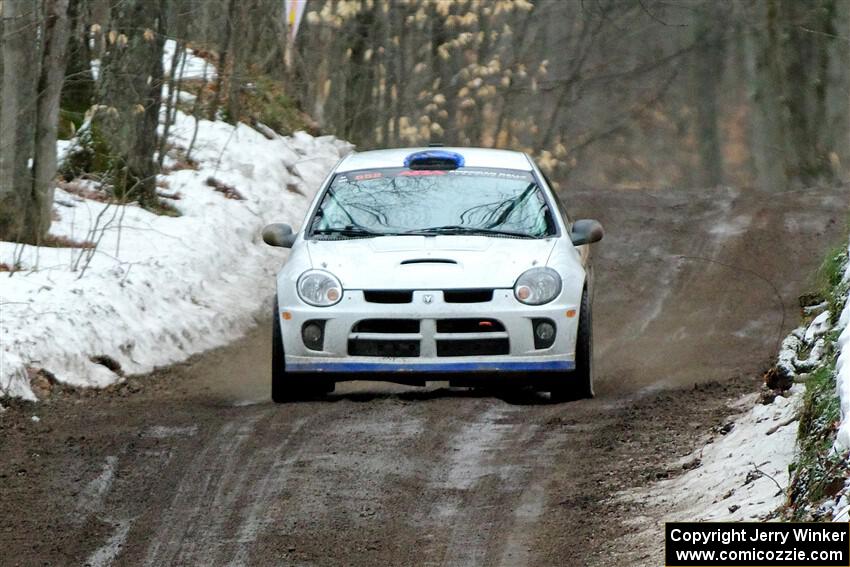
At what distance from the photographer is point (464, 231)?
9.59 metres

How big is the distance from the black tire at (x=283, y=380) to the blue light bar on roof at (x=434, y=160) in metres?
1.74

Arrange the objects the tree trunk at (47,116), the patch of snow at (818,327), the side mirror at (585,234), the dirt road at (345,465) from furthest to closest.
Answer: the tree trunk at (47,116) < the side mirror at (585,234) < the patch of snow at (818,327) < the dirt road at (345,465)

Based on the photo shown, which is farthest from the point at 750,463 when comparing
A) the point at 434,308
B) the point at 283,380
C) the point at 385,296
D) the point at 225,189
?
the point at 225,189

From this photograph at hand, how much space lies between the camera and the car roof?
10.5 meters

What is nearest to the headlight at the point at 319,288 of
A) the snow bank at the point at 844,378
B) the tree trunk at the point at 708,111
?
the snow bank at the point at 844,378

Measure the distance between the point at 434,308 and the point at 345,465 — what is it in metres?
1.71

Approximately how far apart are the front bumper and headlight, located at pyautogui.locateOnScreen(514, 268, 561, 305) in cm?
4

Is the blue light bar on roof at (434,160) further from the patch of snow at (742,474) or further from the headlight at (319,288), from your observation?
the patch of snow at (742,474)

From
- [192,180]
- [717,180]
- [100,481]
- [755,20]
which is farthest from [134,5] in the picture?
[717,180]

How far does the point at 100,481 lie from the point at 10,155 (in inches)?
267

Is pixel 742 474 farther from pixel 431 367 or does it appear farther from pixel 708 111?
pixel 708 111

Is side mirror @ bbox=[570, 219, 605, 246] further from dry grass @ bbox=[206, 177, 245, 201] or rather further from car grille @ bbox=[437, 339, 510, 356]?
dry grass @ bbox=[206, 177, 245, 201]

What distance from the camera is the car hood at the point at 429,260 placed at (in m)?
8.98

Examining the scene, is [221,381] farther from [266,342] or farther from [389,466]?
[389,466]
